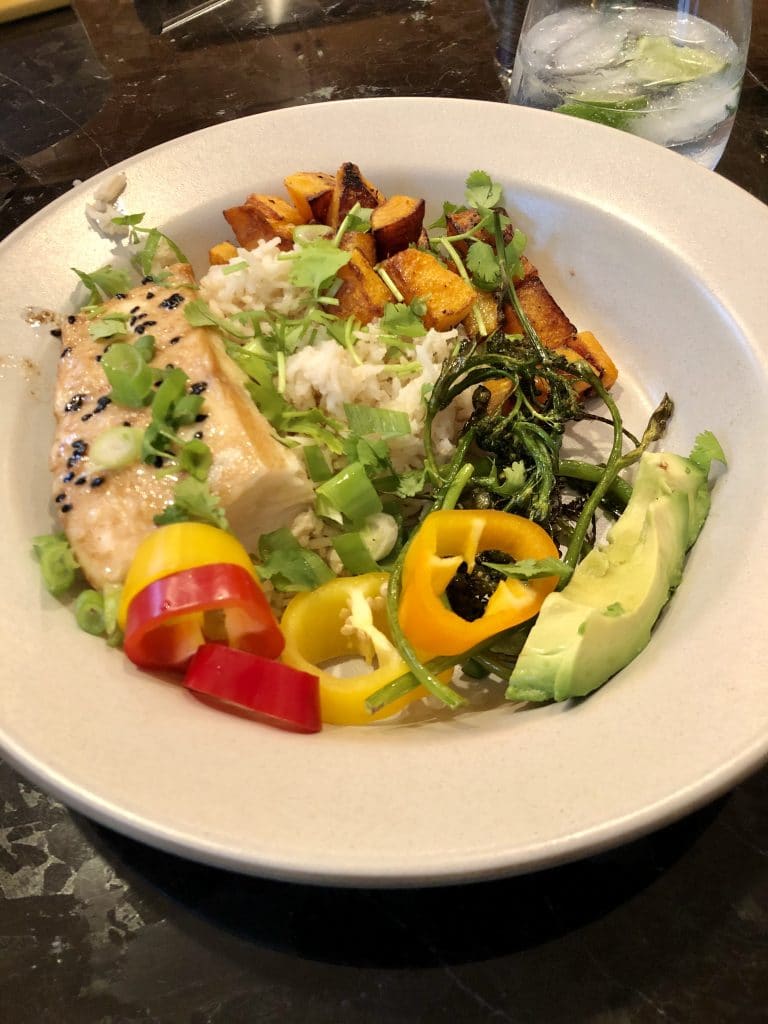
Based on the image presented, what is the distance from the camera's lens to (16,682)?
4.64 feet

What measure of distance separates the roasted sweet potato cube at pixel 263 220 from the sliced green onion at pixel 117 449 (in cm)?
83

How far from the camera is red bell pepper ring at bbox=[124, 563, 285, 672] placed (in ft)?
4.51

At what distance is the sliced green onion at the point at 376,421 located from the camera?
185 cm

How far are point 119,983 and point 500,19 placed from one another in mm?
3956

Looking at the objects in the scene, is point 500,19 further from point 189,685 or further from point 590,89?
point 189,685

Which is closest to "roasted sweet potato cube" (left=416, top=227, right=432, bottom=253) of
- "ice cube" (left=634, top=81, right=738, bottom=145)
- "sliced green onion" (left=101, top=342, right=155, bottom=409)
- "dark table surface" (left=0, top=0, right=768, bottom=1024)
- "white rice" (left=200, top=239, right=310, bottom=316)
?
"white rice" (left=200, top=239, right=310, bottom=316)

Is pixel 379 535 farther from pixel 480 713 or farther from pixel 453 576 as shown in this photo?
pixel 480 713

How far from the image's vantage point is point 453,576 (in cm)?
163

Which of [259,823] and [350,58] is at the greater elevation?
[350,58]

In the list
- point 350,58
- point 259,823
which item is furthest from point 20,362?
point 350,58

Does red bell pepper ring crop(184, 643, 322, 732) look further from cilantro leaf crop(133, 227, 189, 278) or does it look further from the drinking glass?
the drinking glass

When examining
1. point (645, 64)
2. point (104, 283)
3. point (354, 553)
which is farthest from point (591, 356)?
point (104, 283)

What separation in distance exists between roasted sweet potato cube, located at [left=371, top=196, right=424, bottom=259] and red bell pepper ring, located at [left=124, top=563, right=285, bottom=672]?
3.73 ft

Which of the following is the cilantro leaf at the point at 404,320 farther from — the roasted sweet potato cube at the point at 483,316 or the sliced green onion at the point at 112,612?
the sliced green onion at the point at 112,612
